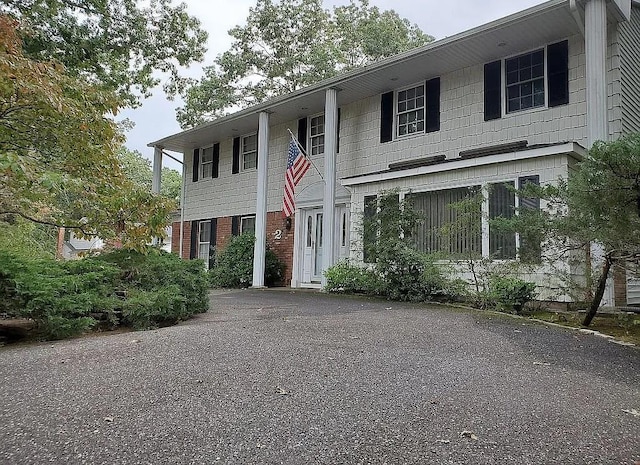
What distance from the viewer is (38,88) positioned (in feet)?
14.3

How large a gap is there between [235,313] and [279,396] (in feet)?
13.4

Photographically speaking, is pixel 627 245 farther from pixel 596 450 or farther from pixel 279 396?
pixel 279 396

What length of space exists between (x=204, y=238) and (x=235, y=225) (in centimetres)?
196

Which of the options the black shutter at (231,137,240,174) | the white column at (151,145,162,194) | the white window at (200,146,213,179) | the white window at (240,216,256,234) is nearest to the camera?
the white window at (240,216,256,234)

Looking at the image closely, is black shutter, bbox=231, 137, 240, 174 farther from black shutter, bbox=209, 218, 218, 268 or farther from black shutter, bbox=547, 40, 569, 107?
black shutter, bbox=547, 40, 569, 107

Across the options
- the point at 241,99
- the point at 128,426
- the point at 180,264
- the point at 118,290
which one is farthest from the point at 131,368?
the point at 241,99

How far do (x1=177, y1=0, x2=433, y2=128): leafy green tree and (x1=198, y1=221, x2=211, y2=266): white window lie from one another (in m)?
9.90

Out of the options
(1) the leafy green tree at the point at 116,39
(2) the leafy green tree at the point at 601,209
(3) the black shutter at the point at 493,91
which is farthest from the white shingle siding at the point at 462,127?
(1) the leafy green tree at the point at 116,39

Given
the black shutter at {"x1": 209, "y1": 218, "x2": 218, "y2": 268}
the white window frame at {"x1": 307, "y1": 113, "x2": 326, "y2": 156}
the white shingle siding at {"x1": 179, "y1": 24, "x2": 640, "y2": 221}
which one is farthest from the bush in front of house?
the black shutter at {"x1": 209, "y1": 218, "x2": 218, "y2": 268}

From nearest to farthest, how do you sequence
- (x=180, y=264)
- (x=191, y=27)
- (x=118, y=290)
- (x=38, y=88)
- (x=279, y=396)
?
1. (x=279, y=396)
2. (x=38, y=88)
3. (x=118, y=290)
4. (x=180, y=264)
5. (x=191, y=27)

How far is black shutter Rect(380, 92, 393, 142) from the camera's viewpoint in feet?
36.9

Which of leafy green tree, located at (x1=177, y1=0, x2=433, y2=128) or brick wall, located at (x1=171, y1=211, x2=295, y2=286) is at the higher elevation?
leafy green tree, located at (x1=177, y1=0, x2=433, y2=128)

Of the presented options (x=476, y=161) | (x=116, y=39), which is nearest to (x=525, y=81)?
(x=476, y=161)

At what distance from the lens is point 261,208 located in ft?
41.9
